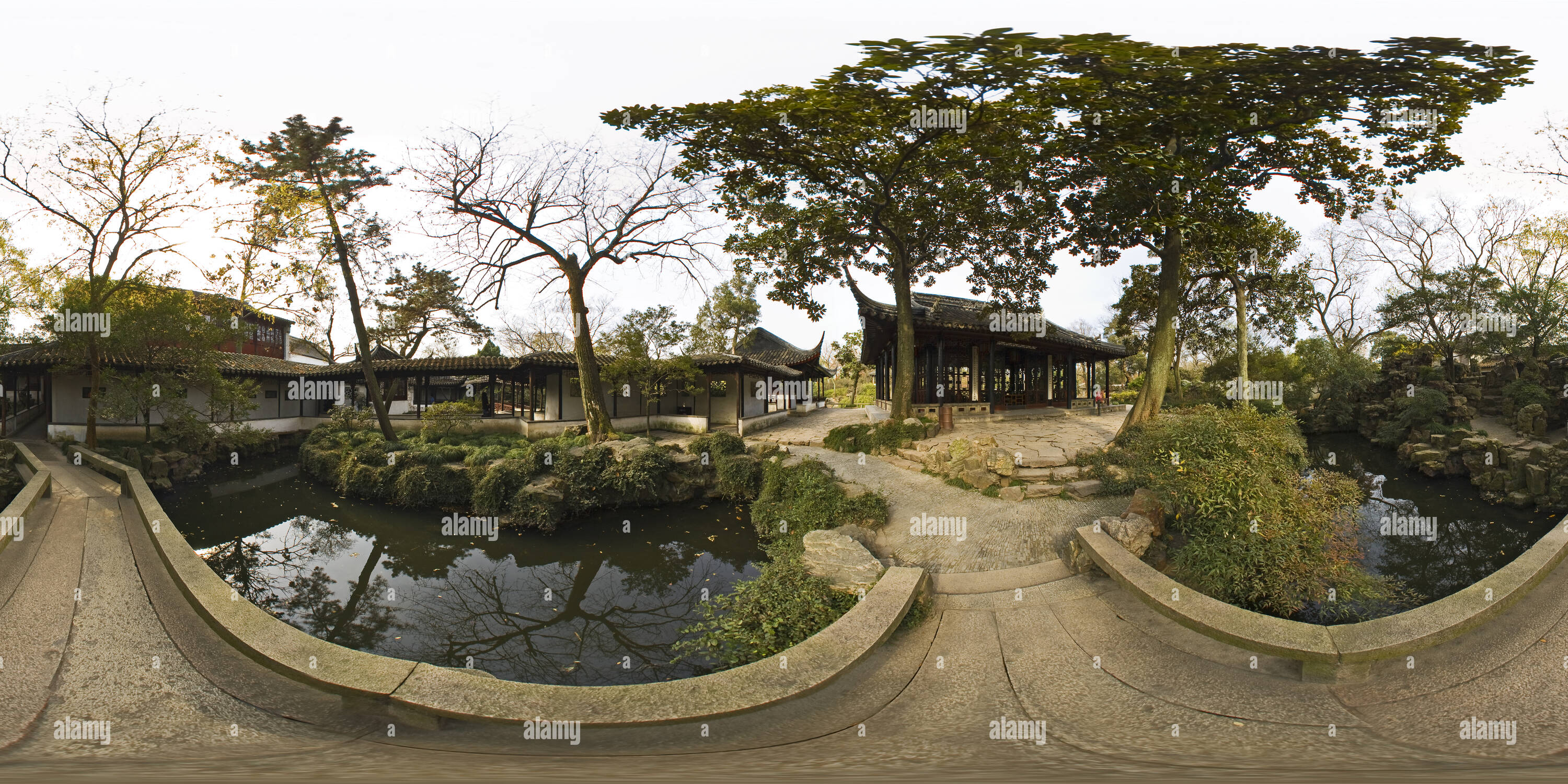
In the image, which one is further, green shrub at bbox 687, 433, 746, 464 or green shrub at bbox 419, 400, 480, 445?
green shrub at bbox 419, 400, 480, 445

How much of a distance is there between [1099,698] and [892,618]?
56.8 inches

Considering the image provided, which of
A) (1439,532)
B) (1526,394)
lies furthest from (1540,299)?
(1439,532)

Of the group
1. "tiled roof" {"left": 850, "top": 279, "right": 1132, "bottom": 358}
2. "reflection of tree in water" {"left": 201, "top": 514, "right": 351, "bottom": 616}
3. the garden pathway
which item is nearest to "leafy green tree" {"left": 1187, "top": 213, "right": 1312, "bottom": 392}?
"tiled roof" {"left": 850, "top": 279, "right": 1132, "bottom": 358}

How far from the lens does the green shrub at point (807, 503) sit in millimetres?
8195

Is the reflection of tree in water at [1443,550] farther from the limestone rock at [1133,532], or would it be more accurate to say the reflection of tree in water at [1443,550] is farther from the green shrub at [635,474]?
the green shrub at [635,474]

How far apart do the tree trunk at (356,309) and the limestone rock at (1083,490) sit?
17193 mm

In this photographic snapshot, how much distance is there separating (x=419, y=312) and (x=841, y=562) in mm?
22822

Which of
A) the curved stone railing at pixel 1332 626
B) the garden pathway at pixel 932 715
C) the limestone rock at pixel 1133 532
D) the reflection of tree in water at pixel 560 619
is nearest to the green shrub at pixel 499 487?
the reflection of tree in water at pixel 560 619

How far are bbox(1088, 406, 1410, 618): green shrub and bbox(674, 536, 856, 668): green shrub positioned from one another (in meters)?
3.43

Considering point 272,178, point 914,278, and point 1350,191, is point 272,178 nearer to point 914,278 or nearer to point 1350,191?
point 914,278

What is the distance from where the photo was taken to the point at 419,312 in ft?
73.8

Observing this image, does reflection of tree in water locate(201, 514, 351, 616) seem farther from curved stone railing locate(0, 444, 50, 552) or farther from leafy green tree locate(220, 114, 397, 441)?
leafy green tree locate(220, 114, 397, 441)

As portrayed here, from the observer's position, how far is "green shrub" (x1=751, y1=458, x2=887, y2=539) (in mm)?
8195

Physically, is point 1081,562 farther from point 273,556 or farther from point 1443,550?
point 273,556
